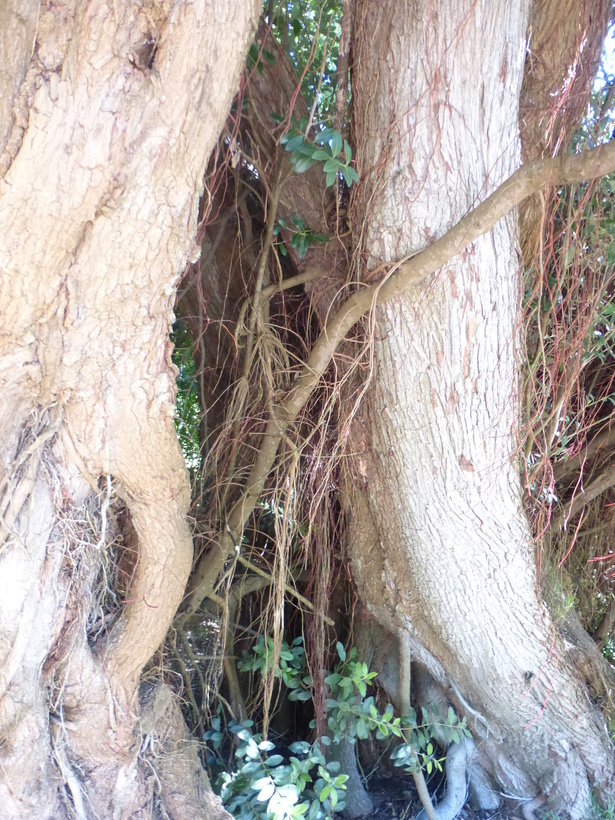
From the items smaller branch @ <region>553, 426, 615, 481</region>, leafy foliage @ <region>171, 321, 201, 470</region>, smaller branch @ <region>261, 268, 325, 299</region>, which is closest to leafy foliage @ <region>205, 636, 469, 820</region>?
leafy foliage @ <region>171, 321, 201, 470</region>

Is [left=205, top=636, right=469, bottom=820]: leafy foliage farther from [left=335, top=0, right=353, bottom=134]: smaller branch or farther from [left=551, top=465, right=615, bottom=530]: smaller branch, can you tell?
[left=335, top=0, right=353, bottom=134]: smaller branch

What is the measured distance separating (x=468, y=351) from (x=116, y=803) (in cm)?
160

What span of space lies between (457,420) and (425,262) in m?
0.50

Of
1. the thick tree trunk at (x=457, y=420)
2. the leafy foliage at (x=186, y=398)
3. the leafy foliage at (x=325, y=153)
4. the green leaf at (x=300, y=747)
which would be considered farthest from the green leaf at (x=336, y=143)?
the green leaf at (x=300, y=747)

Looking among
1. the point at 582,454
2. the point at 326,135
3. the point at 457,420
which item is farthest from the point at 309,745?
the point at 326,135

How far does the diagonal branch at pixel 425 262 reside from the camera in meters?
1.56

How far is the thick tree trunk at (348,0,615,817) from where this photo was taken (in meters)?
1.70

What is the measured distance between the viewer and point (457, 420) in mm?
1889

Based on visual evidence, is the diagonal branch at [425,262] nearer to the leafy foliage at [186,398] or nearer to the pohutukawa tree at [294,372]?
the pohutukawa tree at [294,372]

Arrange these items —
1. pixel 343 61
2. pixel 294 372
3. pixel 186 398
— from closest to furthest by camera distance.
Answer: pixel 343 61 < pixel 294 372 < pixel 186 398

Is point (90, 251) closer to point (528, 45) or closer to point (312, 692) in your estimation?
point (528, 45)

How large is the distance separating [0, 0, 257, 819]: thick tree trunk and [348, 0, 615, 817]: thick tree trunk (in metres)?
0.59

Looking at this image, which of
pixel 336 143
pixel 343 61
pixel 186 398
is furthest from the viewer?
pixel 186 398

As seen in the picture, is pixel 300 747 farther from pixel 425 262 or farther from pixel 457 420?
pixel 425 262
